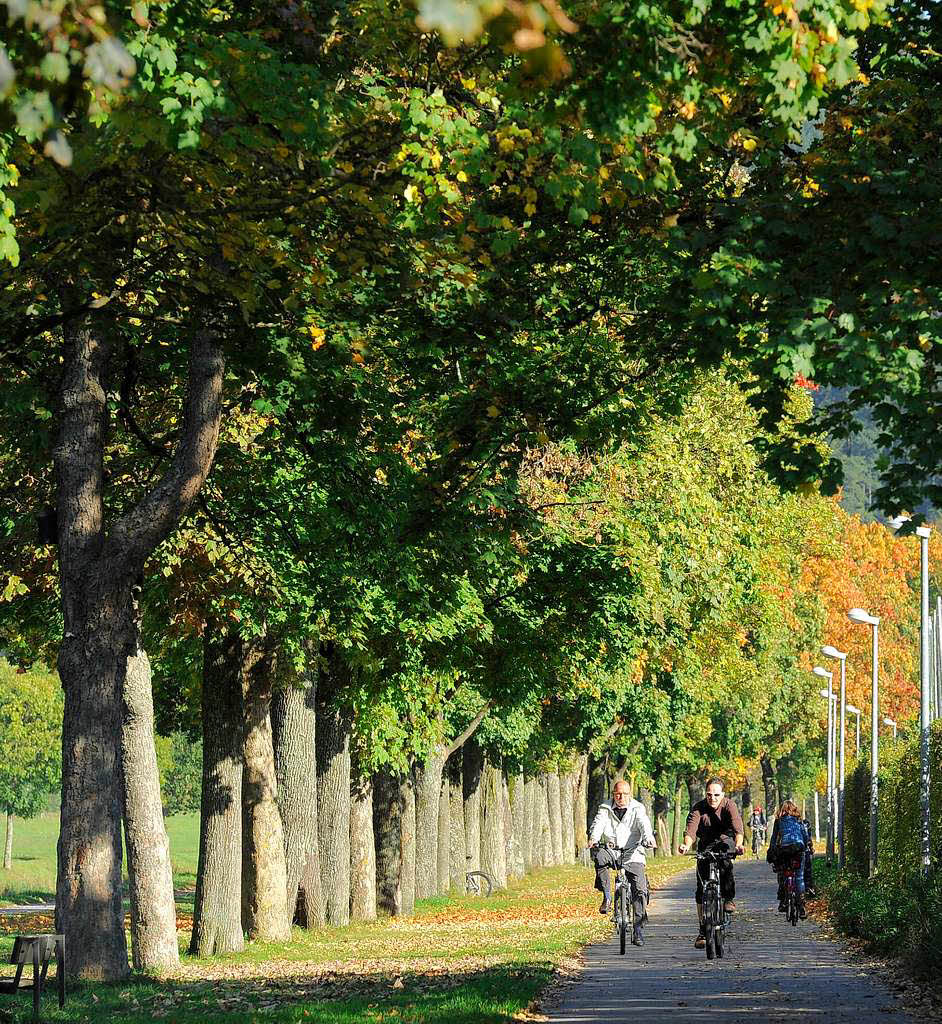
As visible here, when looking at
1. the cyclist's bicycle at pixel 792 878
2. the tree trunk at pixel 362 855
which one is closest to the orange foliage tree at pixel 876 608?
the tree trunk at pixel 362 855

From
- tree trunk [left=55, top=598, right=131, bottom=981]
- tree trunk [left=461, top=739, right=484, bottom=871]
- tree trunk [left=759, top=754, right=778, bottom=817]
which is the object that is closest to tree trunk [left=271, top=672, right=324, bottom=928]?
tree trunk [left=55, top=598, right=131, bottom=981]

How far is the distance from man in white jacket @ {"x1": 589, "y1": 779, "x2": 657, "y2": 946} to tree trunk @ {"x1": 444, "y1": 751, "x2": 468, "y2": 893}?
21108 mm

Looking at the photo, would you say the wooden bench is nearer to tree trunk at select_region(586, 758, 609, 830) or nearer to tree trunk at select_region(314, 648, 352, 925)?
tree trunk at select_region(314, 648, 352, 925)

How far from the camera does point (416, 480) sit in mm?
15789

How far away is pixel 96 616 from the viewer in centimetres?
1466

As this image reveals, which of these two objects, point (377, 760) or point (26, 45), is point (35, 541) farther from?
point (26, 45)

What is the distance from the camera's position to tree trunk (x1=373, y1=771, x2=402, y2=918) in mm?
30016

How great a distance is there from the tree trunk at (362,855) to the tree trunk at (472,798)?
11860 millimetres

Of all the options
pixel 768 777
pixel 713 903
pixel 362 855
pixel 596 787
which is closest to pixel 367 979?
pixel 713 903

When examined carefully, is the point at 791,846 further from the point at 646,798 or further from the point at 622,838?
the point at 646,798

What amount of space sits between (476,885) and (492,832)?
2360 mm

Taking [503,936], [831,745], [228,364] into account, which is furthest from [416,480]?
[831,745]

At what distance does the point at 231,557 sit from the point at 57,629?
3214 millimetres

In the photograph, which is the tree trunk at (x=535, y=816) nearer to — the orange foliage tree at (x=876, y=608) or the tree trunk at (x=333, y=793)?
the orange foliage tree at (x=876, y=608)
